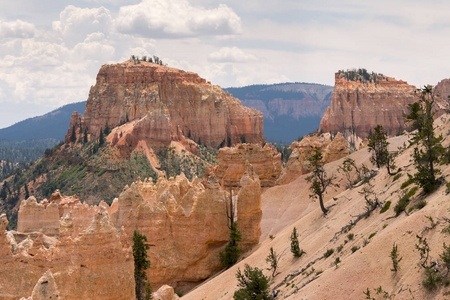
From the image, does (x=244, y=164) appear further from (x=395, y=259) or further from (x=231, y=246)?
(x=395, y=259)

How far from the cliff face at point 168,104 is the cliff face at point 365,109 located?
27.9 meters

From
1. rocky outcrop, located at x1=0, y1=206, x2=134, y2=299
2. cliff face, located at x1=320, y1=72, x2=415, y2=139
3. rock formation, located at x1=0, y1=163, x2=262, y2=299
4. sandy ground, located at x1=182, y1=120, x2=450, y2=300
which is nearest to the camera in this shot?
sandy ground, located at x1=182, y1=120, x2=450, y2=300

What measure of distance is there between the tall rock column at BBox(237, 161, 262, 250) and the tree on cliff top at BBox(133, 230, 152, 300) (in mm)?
10846

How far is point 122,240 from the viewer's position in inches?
1444

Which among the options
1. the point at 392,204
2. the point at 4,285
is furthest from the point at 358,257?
the point at 4,285

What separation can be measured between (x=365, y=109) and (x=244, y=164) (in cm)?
11300

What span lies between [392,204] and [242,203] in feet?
56.3

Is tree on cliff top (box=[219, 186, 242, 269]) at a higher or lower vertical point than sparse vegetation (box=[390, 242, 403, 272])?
lower

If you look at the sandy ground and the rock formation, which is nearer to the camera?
the sandy ground

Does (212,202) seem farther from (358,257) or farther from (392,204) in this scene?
(358,257)

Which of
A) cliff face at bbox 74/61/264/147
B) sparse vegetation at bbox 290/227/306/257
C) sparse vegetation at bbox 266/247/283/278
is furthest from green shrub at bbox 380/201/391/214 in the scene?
cliff face at bbox 74/61/264/147

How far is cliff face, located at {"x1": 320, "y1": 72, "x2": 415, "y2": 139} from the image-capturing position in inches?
7259

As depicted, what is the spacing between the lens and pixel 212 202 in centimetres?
5253

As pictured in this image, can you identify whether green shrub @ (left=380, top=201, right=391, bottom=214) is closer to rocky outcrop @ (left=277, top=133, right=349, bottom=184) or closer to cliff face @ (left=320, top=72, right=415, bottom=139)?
rocky outcrop @ (left=277, top=133, right=349, bottom=184)
